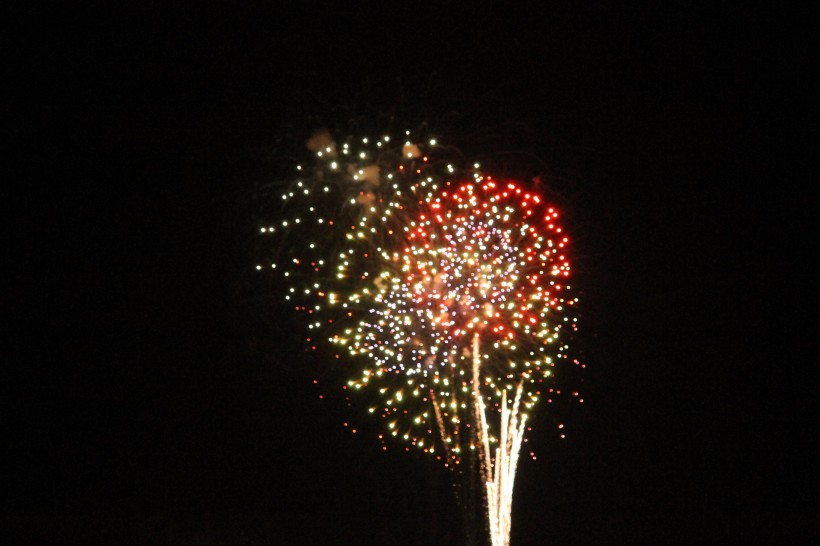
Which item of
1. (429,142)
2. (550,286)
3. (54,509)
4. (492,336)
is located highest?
(429,142)

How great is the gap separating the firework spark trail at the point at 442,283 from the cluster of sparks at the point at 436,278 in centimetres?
1

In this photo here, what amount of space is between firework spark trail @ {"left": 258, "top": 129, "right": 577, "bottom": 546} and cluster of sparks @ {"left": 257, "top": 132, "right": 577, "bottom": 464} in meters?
0.01

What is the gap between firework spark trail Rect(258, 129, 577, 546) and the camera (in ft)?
24.2

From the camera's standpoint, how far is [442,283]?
7328mm

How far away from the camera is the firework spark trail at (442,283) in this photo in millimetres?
7371

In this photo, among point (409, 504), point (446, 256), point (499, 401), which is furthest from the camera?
point (409, 504)

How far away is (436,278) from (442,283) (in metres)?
0.08

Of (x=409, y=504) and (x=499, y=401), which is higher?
(x=499, y=401)

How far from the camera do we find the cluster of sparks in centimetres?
737

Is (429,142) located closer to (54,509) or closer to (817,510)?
(54,509)

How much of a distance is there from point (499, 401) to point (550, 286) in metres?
1.44

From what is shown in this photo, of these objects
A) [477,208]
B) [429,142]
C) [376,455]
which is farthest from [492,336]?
[376,455]

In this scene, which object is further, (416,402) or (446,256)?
(416,402)

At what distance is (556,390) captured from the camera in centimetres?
940
